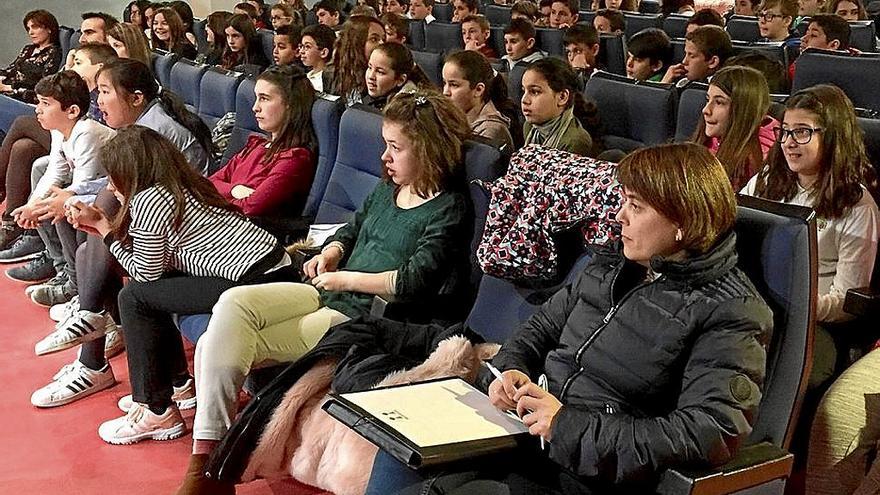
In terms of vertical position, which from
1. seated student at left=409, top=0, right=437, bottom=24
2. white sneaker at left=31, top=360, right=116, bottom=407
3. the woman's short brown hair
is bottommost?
white sneaker at left=31, top=360, right=116, bottom=407

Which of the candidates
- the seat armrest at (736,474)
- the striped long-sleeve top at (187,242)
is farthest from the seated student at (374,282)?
the seat armrest at (736,474)

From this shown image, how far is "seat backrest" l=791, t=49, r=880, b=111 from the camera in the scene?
3.51 m

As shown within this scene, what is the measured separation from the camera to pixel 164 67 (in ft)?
16.7

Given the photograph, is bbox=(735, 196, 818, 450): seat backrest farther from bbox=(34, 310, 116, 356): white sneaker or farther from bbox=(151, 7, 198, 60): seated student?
bbox=(151, 7, 198, 60): seated student

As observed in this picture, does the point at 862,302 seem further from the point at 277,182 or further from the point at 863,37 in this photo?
the point at 863,37

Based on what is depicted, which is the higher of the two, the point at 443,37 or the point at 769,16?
the point at 769,16

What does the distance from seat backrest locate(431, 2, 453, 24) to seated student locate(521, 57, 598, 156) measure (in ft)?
18.1

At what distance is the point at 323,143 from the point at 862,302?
1689 mm

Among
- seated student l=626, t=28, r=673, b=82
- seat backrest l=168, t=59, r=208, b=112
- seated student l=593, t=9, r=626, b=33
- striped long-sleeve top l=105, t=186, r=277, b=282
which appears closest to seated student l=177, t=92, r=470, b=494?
striped long-sleeve top l=105, t=186, r=277, b=282

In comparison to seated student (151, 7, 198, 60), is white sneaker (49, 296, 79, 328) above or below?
below

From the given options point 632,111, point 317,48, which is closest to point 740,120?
point 632,111

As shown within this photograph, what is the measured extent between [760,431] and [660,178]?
45 centimetres

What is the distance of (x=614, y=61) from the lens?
5406 mm

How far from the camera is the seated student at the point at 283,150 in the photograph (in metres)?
3.18
